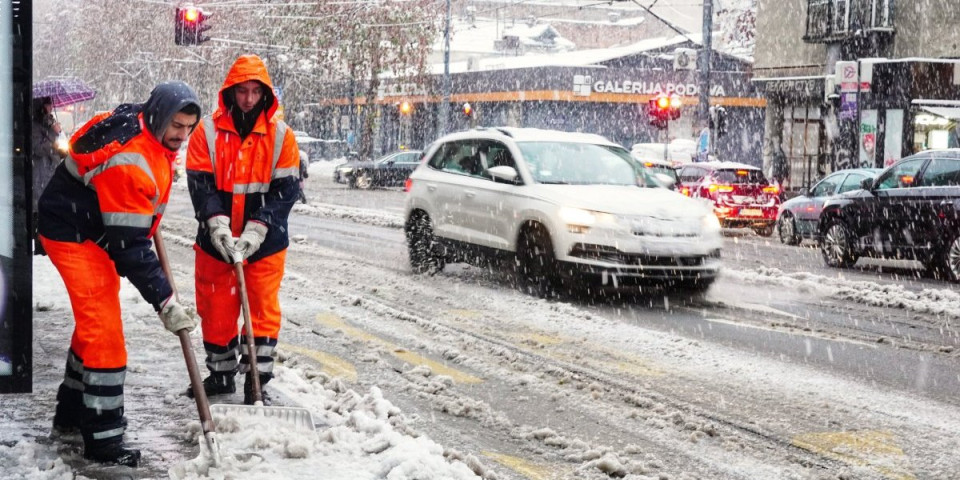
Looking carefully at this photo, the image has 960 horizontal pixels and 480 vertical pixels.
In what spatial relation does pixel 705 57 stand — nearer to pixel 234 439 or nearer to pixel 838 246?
pixel 838 246

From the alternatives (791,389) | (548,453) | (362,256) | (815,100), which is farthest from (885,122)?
(548,453)

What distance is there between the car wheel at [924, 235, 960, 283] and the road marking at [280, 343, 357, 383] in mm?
9086

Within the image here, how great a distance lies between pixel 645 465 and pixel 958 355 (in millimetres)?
4246

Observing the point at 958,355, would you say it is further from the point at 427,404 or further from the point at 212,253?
the point at 212,253

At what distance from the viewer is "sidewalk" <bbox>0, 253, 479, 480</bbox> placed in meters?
4.99

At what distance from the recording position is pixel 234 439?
17.7ft

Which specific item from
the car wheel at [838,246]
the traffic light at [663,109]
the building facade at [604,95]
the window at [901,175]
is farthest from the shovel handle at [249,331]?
the building facade at [604,95]

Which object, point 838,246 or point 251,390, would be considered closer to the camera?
point 251,390

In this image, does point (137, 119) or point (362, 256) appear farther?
point (362, 256)

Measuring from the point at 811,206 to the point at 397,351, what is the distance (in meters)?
14.0

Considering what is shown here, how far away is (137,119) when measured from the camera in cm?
505

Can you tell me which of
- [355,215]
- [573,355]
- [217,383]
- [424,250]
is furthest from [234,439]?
[355,215]

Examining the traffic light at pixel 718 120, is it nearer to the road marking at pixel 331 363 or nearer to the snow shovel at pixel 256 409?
the road marking at pixel 331 363

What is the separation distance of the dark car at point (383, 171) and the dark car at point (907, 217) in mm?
25164
